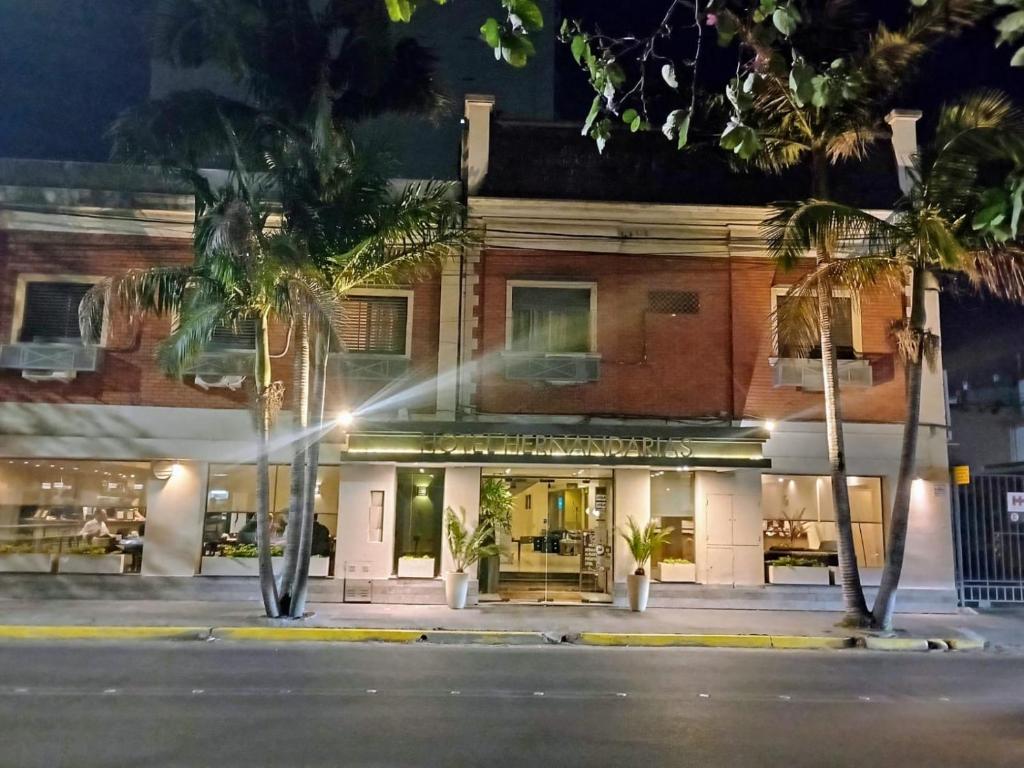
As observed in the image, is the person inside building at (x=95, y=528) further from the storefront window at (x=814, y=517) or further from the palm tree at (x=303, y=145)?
the storefront window at (x=814, y=517)

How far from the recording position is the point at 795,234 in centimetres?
A: 1255

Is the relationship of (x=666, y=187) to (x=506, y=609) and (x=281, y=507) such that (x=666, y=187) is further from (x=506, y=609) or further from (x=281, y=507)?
(x=281, y=507)

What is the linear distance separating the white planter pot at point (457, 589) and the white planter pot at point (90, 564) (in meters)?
6.34

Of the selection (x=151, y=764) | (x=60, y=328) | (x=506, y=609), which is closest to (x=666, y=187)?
(x=506, y=609)

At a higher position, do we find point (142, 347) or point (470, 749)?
point (142, 347)

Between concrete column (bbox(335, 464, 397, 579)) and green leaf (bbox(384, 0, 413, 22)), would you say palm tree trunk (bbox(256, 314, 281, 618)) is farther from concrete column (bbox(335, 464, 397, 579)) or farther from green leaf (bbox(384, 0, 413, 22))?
green leaf (bbox(384, 0, 413, 22))

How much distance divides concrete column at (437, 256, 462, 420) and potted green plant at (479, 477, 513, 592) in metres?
1.55

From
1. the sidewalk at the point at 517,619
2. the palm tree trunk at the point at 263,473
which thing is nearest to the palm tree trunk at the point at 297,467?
the palm tree trunk at the point at 263,473

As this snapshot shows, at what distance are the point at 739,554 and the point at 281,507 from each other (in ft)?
29.3

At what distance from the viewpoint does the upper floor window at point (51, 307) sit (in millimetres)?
16234

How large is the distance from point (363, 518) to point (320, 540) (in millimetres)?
1072

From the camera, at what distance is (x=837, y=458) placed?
13.7 metres

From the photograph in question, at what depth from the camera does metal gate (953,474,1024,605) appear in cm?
1656

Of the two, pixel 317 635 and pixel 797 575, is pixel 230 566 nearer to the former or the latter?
pixel 317 635
